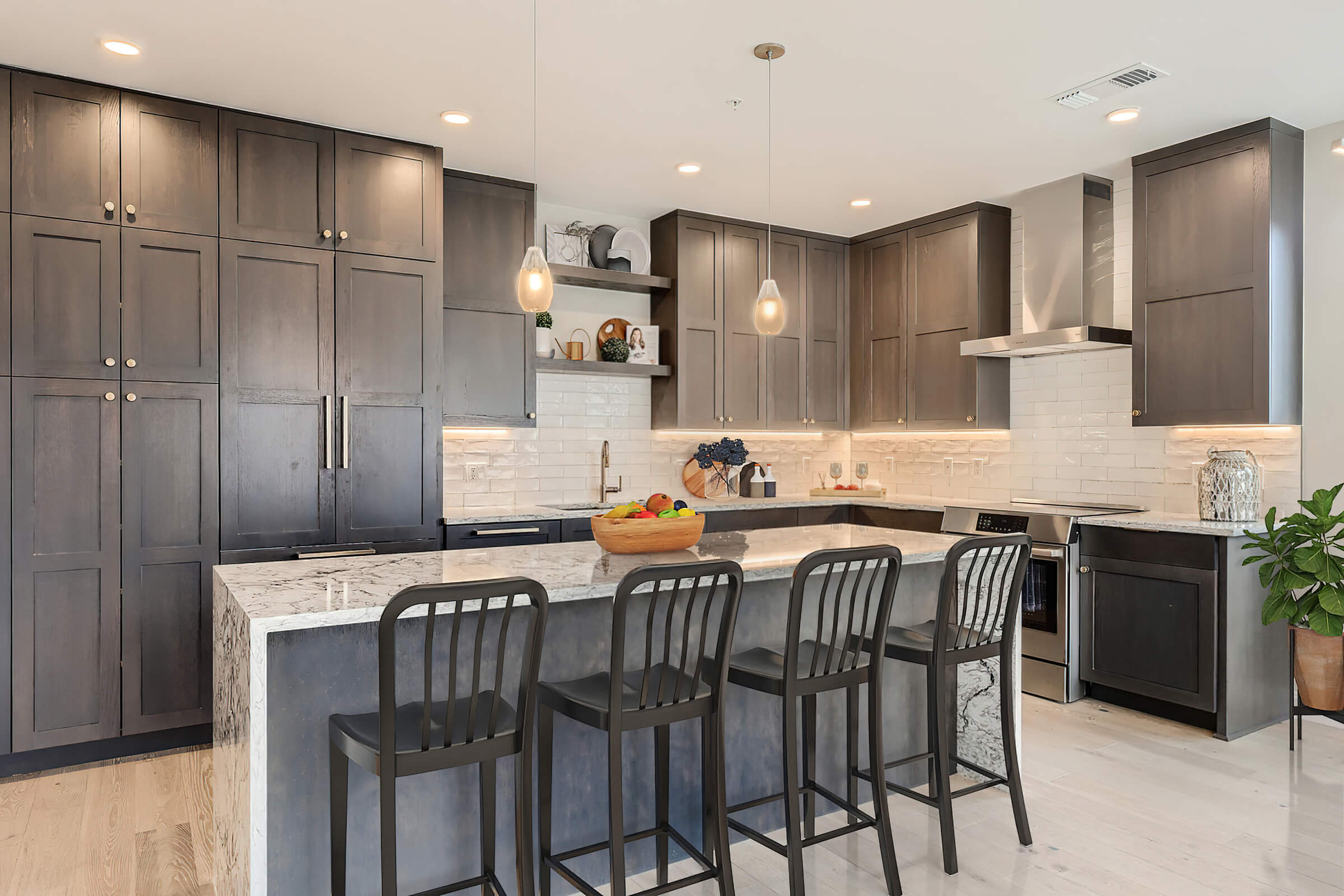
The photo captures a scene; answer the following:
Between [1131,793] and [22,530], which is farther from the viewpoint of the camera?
[22,530]

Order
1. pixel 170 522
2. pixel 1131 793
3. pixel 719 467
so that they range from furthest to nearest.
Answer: pixel 719 467, pixel 170 522, pixel 1131 793

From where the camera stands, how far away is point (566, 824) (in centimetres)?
244

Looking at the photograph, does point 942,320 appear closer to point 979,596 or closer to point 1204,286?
point 1204,286

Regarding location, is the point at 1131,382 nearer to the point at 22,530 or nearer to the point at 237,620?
the point at 237,620

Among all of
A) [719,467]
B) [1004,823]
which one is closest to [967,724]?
[1004,823]

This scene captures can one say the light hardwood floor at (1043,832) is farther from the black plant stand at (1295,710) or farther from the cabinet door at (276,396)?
the cabinet door at (276,396)

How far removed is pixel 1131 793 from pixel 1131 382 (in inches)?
91.3

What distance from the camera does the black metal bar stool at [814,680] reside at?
2.22 metres

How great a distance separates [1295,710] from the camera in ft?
11.9

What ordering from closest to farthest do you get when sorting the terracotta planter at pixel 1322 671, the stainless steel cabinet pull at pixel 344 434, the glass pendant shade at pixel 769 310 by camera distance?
the glass pendant shade at pixel 769 310, the terracotta planter at pixel 1322 671, the stainless steel cabinet pull at pixel 344 434

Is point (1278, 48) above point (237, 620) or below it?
above

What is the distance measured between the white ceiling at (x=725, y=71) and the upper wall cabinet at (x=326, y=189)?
0.11m

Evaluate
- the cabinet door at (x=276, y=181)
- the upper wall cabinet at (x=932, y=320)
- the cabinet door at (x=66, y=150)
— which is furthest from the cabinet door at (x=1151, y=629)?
the cabinet door at (x=66, y=150)

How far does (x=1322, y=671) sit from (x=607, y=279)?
159 inches
